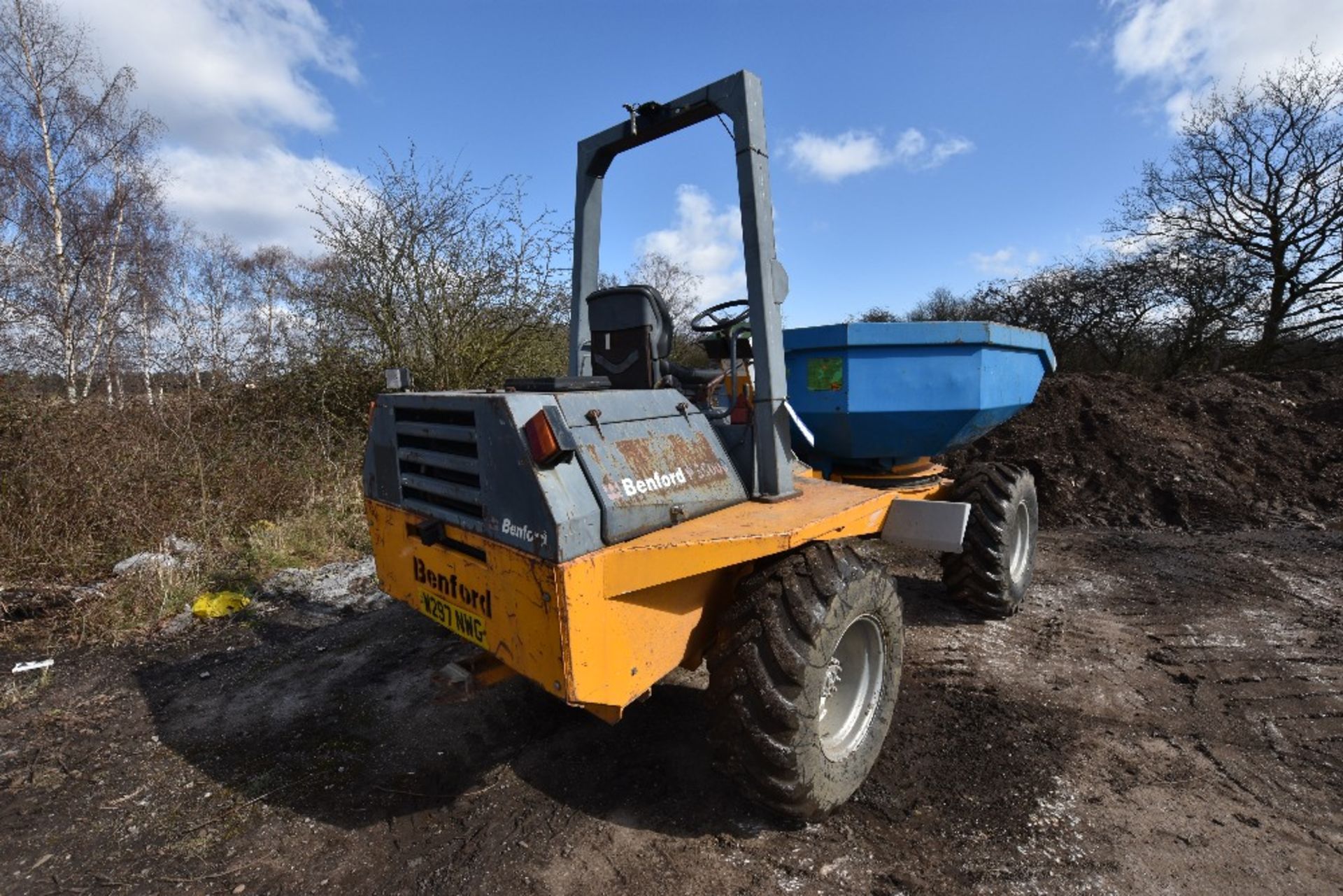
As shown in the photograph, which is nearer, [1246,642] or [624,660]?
[624,660]

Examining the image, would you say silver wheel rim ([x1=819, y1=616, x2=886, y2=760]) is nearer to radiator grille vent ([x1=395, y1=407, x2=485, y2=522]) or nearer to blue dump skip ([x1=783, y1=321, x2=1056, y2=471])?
Result: blue dump skip ([x1=783, y1=321, x2=1056, y2=471])

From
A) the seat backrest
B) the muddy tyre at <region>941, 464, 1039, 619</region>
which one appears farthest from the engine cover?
the muddy tyre at <region>941, 464, 1039, 619</region>

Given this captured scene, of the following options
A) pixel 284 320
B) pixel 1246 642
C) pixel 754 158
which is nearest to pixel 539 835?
pixel 754 158

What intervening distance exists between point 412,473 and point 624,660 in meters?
1.20

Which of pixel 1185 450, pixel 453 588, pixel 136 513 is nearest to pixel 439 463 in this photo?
pixel 453 588

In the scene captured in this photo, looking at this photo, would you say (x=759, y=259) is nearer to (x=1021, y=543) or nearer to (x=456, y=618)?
(x=456, y=618)

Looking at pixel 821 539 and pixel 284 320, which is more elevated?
pixel 284 320

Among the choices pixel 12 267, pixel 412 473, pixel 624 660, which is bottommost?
pixel 624 660

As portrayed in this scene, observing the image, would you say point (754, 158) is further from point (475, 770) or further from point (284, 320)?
point (284, 320)

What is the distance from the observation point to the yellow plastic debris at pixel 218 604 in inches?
178

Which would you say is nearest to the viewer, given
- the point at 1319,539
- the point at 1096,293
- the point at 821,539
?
the point at 821,539

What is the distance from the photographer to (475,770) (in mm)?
2797

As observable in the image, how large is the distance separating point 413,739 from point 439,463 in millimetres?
1518

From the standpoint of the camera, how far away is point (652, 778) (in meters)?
2.68
